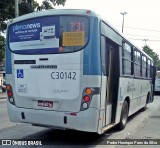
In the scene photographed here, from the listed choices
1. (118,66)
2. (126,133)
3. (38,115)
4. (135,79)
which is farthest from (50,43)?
(135,79)

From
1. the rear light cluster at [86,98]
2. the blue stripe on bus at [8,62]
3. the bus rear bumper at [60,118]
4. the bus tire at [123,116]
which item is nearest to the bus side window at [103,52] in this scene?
the rear light cluster at [86,98]

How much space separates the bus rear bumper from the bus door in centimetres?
103

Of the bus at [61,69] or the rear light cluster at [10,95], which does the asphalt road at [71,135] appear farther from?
the rear light cluster at [10,95]

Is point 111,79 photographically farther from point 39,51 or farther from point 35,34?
point 35,34

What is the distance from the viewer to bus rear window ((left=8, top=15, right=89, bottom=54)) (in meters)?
7.30

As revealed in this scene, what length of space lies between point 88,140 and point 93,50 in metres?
2.60

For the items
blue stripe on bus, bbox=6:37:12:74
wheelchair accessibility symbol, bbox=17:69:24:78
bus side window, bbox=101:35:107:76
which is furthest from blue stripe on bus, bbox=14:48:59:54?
bus side window, bbox=101:35:107:76

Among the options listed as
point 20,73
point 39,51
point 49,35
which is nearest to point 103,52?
point 49,35

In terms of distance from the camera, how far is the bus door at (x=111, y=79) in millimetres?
8203

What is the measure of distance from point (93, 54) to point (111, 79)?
67.6 inches

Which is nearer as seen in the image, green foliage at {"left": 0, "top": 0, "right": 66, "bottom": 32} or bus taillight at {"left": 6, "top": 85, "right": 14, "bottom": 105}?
bus taillight at {"left": 6, "top": 85, "right": 14, "bottom": 105}

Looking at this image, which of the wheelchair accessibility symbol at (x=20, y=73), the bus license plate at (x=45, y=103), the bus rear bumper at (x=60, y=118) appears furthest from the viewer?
the wheelchair accessibility symbol at (x=20, y=73)

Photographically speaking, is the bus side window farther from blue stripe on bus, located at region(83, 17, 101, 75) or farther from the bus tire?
the bus tire

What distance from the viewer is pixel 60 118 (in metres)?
7.28
